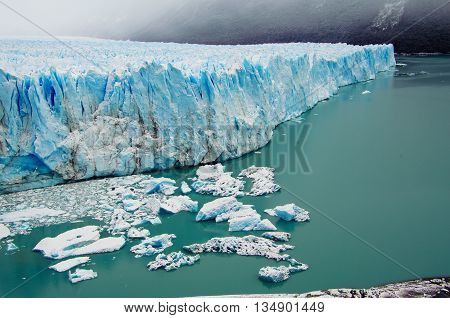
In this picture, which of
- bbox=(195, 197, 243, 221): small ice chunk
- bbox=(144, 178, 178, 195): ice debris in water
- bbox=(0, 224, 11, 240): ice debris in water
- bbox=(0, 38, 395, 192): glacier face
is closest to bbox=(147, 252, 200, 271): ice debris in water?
bbox=(195, 197, 243, 221): small ice chunk

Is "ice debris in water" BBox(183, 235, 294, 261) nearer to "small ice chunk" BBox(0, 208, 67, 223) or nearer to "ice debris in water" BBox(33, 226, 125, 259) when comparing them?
"ice debris in water" BBox(33, 226, 125, 259)

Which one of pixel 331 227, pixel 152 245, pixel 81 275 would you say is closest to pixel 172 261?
pixel 152 245

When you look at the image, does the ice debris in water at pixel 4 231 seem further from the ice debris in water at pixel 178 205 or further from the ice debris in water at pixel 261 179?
the ice debris in water at pixel 261 179

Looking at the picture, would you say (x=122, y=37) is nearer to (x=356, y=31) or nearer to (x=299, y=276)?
(x=356, y=31)

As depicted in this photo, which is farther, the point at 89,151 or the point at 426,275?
the point at 89,151

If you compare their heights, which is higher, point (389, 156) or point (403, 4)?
point (403, 4)

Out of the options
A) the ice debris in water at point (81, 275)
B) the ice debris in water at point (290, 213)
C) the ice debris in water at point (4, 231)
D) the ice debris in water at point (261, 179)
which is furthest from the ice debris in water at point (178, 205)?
the ice debris in water at point (4, 231)

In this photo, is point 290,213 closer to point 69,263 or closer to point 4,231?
point 69,263

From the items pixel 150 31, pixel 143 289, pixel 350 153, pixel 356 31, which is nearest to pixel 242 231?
pixel 143 289

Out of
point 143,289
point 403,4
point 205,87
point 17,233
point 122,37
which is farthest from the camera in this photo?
point 122,37
